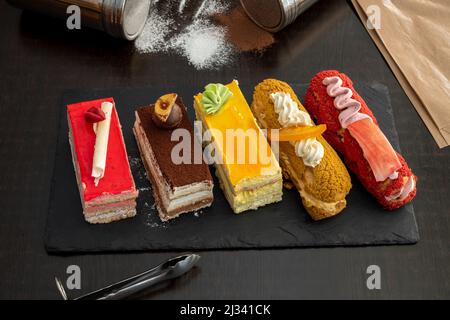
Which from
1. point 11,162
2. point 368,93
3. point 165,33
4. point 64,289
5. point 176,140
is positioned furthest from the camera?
point 165,33

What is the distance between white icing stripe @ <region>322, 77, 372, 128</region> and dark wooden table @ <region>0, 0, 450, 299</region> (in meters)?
0.42

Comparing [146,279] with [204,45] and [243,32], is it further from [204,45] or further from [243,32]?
[243,32]

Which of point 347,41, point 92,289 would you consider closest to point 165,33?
point 347,41

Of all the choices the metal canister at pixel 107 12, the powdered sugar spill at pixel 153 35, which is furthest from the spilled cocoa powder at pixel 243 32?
the metal canister at pixel 107 12

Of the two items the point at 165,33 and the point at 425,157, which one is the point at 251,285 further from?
the point at 165,33

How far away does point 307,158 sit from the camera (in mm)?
3273

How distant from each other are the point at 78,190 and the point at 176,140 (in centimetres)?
52

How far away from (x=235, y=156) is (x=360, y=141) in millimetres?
583

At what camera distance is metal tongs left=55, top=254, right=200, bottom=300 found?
3.00 metres

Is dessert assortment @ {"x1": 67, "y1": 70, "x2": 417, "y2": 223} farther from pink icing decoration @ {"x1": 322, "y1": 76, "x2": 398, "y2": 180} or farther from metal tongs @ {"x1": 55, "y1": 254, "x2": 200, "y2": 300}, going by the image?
metal tongs @ {"x1": 55, "y1": 254, "x2": 200, "y2": 300}

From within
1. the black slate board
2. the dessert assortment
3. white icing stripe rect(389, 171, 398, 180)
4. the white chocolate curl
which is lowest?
the black slate board

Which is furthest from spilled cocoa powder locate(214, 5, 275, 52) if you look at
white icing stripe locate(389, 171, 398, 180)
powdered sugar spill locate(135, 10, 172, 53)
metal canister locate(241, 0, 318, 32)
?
white icing stripe locate(389, 171, 398, 180)

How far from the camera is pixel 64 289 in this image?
3.09 metres

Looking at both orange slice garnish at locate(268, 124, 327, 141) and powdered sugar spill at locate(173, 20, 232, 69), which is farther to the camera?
powdered sugar spill at locate(173, 20, 232, 69)
